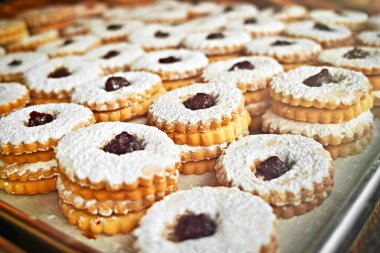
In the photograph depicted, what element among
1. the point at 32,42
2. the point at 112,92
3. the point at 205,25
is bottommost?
the point at 32,42

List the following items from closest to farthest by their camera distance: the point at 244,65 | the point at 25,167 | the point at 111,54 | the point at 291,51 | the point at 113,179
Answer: the point at 113,179
the point at 25,167
the point at 244,65
the point at 291,51
the point at 111,54

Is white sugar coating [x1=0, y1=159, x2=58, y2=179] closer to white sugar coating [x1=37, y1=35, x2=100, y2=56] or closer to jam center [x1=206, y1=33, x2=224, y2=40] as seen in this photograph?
white sugar coating [x1=37, y1=35, x2=100, y2=56]

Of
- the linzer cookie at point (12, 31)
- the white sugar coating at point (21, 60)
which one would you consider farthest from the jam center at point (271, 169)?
the linzer cookie at point (12, 31)

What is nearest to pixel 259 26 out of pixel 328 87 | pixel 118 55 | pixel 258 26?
pixel 258 26

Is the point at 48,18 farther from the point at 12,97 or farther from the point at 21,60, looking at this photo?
the point at 12,97

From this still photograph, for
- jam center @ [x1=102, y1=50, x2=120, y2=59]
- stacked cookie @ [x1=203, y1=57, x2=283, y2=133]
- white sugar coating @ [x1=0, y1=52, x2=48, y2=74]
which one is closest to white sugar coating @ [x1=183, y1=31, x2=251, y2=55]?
stacked cookie @ [x1=203, y1=57, x2=283, y2=133]

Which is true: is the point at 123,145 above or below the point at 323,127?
above

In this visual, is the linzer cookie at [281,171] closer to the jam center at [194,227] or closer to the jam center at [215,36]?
the jam center at [194,227]
